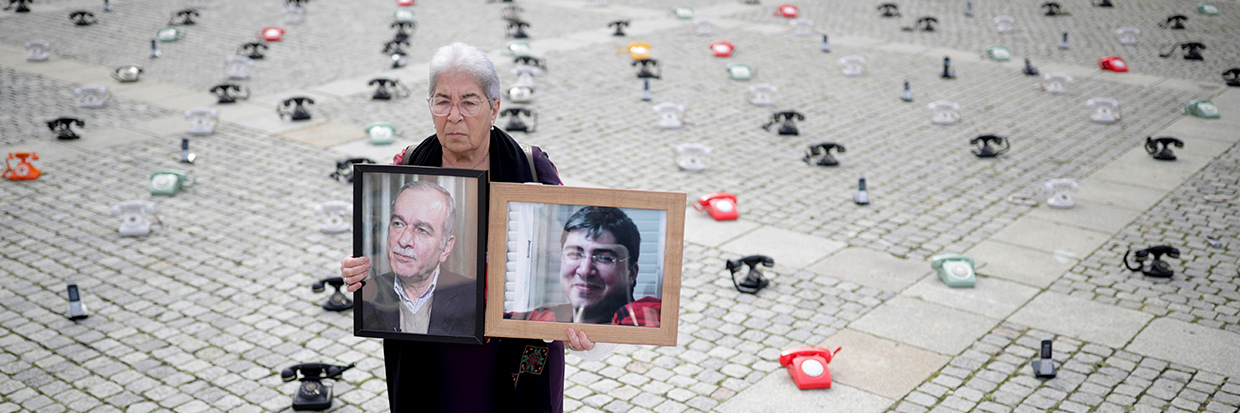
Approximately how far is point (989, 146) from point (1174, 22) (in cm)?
1135

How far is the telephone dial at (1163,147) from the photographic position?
11909 millimetres

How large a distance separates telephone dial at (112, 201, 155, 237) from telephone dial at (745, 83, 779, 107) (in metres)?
8.40

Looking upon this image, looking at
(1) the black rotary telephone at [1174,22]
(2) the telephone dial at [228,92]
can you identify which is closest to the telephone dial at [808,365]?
(2) the telephone dial at [228,92]

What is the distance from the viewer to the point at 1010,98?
592 inches

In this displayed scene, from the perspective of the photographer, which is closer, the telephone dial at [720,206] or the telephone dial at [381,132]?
the telephone dial at [720,206]

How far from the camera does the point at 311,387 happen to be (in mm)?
6320

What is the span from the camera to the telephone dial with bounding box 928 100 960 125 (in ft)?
44.7

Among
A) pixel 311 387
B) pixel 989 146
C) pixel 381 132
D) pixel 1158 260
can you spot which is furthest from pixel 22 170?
pixel 1158 260

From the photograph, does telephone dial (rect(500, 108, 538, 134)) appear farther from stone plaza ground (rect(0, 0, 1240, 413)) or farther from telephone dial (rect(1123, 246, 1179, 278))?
telephone dial (rect(1123, 246, 1179, 278))

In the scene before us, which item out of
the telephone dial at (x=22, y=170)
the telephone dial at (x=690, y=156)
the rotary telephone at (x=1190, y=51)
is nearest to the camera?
the telephone dial at (x=22, y=170)

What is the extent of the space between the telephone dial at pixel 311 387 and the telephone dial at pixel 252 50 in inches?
473

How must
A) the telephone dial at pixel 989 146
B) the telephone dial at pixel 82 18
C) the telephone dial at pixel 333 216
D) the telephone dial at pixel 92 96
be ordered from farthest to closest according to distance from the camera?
the telephone dial at pixel 82 18
the telephone dial at pixel 92 96
the telephone dial at pixel 989 146
the telephone dial at pixel 333 216

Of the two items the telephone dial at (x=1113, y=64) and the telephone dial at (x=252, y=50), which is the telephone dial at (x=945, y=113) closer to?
the telephone dial at (x=1113, y=64)

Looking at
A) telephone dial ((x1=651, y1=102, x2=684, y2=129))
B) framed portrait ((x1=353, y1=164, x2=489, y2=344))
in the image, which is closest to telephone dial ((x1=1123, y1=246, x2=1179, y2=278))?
telephone dial ((x1=651, y1=102, x2=684, y2=129))
